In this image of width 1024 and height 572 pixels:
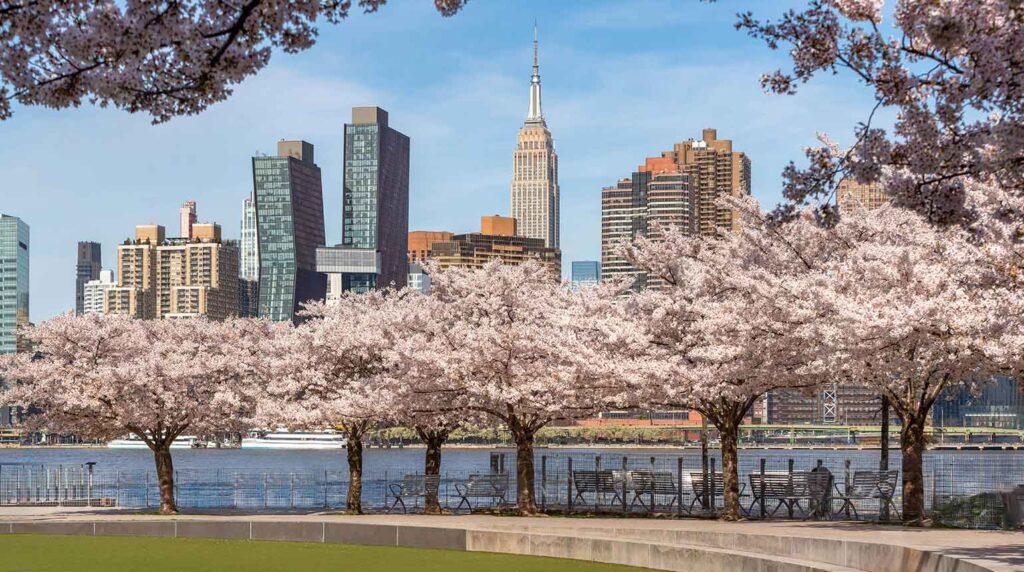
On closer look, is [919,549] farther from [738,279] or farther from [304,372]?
[304,372]

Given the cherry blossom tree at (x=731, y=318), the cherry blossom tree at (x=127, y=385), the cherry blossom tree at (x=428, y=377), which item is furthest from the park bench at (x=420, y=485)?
the cherry blossom tree at (x=731, y=318)

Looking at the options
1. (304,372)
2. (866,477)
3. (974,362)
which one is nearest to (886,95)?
(974,362)

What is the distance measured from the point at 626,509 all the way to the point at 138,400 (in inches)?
615

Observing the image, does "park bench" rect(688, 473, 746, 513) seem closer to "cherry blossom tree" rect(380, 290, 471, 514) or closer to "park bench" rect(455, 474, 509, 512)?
"park bench" rect(455, 474, 509, 512)

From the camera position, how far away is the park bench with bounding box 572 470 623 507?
3738 cm

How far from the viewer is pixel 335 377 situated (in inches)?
1633

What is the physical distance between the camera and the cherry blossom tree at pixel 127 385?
132 ft

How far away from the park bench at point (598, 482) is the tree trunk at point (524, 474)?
1.92m

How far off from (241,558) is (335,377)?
16.7 metres

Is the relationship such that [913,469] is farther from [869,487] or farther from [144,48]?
[144,48]

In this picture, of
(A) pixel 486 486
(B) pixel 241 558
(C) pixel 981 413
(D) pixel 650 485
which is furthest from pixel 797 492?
(C) pixel 981 413

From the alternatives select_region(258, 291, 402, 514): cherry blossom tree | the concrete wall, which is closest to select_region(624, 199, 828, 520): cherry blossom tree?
the concrete wall

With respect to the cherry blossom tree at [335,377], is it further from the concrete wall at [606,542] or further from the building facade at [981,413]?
the building facade at [981,413]

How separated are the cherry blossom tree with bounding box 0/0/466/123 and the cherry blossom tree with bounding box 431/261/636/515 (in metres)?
22.7
